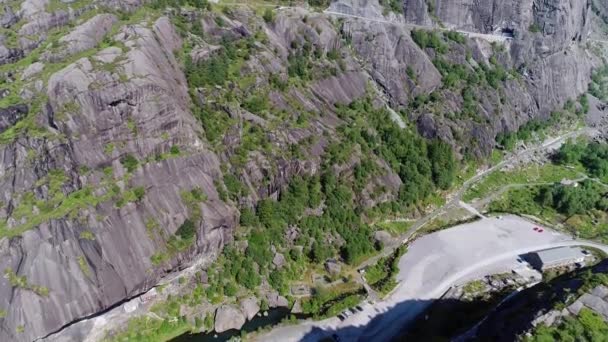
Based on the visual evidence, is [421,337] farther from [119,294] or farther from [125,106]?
[125,106]

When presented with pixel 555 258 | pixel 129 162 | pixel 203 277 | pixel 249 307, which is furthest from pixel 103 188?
pixel 555 258

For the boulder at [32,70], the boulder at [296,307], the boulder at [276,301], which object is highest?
the boulder at [32,70]

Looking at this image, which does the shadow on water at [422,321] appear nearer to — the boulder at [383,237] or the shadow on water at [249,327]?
the shadow on water at [249,327]

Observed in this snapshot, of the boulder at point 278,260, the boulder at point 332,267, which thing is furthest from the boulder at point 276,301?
the boulder at point 332,267

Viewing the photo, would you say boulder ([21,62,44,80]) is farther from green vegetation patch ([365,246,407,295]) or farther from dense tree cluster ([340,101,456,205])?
green vegetation patch ([365,246,407,295])

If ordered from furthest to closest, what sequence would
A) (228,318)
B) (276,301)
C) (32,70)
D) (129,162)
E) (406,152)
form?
1. (406,152)
2. (276,301)
3. (32,70)
4. (228,318)
5. (129,162)

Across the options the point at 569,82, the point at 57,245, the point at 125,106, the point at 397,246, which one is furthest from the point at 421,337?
the point at 569,82

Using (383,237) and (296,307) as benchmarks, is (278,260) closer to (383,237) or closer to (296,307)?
(296,307)

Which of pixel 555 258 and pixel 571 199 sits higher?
pixel 571 199
